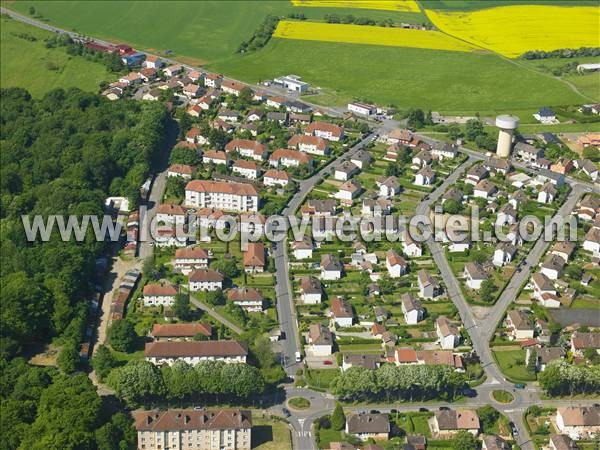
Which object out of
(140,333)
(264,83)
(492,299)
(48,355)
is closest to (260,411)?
(140,333)

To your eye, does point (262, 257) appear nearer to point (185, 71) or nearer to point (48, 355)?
point (48, 355)

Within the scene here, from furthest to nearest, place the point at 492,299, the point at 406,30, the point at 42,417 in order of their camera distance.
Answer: the point at 406,30 < the point at 492,299 < the point at 42,417

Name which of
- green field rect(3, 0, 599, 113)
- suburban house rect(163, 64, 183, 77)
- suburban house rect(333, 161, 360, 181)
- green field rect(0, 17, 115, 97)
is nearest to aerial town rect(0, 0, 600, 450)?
suburban house rect(333, 161, 360, 181)

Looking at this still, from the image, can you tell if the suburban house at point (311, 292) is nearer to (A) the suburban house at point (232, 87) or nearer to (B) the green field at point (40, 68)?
(A) the suburban house at point (232, 87)

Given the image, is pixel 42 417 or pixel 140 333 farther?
pixel 140 333

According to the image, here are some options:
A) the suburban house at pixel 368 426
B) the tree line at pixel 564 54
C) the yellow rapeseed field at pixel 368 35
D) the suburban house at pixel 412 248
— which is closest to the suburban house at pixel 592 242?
the suburban house at pixel 412 248

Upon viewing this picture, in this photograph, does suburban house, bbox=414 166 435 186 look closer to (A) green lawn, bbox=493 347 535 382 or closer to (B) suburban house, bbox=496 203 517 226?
(B) suburban house, bbox=496 203 517 226
